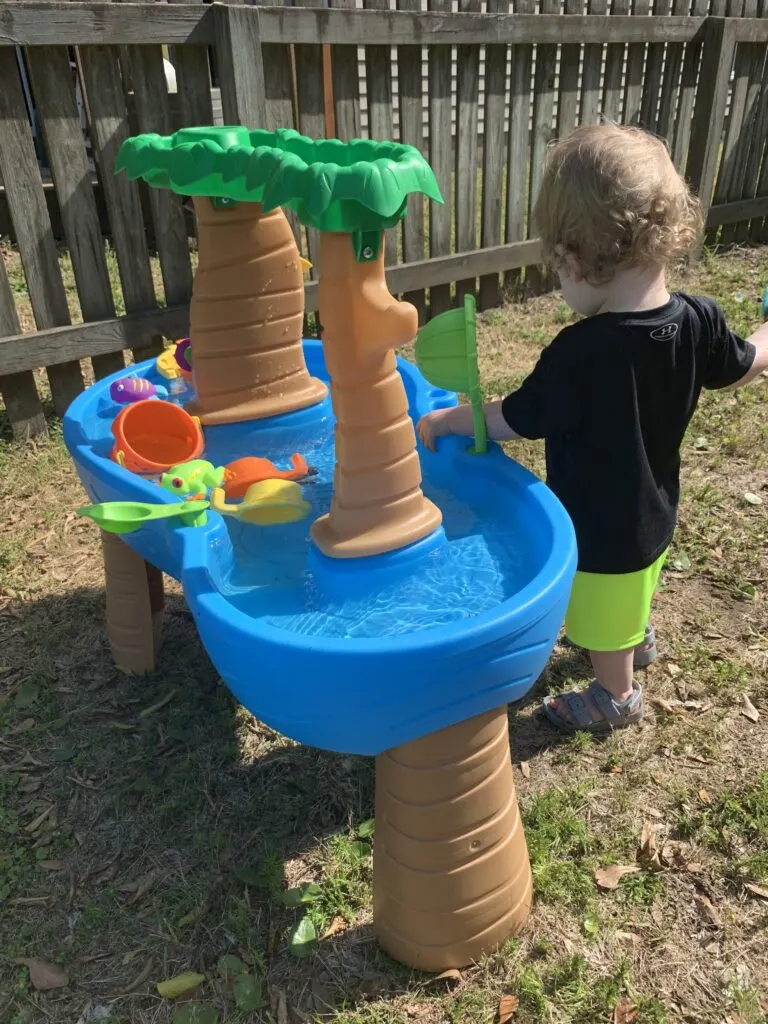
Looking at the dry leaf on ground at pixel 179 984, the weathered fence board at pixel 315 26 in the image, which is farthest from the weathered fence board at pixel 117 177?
the dry leaf on ground at pixel 179 984

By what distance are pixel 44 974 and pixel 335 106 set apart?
13.8 ft

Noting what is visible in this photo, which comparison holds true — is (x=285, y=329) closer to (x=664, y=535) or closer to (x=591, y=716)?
(x=664, y=535)

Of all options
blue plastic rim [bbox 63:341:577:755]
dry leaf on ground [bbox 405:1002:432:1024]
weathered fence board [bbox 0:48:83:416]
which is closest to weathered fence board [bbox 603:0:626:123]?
weathered fence board [bbox 0:48:83:416]

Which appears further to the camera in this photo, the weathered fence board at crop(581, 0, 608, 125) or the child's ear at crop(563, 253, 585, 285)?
the weathered fence board at crop(581, 0, 608, 125)

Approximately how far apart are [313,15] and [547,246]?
9.74 feet

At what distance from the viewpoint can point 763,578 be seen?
3076mm

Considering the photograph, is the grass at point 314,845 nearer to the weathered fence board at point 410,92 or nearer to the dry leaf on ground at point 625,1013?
the dry leaf on ground at point 625,1013

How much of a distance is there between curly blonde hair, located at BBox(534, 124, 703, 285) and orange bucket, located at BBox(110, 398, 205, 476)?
1241 millimetres

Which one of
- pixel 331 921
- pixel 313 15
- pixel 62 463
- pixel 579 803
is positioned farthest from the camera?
pixel 313 15

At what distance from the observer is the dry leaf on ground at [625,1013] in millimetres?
1764

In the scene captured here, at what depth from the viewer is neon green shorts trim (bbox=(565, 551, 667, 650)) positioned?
2.29 metres

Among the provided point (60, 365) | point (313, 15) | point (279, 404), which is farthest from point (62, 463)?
point (313, 15)

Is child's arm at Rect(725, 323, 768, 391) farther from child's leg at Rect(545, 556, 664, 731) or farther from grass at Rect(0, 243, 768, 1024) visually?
grass at Rect(0, 243, 768, 1024)

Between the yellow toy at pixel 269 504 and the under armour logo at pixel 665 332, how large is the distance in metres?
1.03
